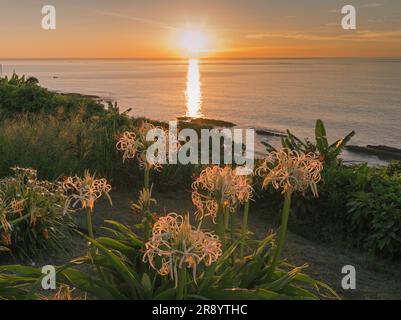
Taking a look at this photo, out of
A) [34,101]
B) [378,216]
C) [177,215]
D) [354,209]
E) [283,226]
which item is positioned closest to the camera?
[177,215]

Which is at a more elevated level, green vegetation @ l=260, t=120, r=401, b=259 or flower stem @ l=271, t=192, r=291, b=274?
flower stem @ l=271, t=192, r=291, b=274

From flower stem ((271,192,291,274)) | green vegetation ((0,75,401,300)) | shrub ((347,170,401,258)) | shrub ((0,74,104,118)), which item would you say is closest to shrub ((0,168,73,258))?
green vegetation ((0,75,401,300))

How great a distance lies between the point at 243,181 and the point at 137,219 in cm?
598

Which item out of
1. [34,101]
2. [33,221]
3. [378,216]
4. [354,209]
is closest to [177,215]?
[33,221]

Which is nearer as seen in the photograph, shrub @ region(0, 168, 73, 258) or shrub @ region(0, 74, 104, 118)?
shrub @ region(0, 168, 73, 258)

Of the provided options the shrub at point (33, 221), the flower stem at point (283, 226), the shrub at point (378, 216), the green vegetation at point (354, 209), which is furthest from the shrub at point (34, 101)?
the flower stem at point (283, 226)

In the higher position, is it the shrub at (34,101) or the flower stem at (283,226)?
the shrub at (34,101)

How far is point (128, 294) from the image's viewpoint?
14.5 ft

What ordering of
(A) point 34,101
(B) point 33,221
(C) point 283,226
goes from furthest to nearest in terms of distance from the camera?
1. (A) point 34,101
2. (B) point 33,221
3. (C) point 283,226

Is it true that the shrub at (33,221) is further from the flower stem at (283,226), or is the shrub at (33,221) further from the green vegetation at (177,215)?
the flower stem at (283,226)

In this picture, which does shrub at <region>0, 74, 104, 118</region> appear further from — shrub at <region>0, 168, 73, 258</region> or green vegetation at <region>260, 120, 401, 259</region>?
shrub at <region>0, 168, 73, 258</region>

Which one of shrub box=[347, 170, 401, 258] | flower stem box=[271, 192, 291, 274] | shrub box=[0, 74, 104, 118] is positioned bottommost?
shrub box=[347, 170, 401, 258]

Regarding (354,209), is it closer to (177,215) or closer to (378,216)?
(378,216)
